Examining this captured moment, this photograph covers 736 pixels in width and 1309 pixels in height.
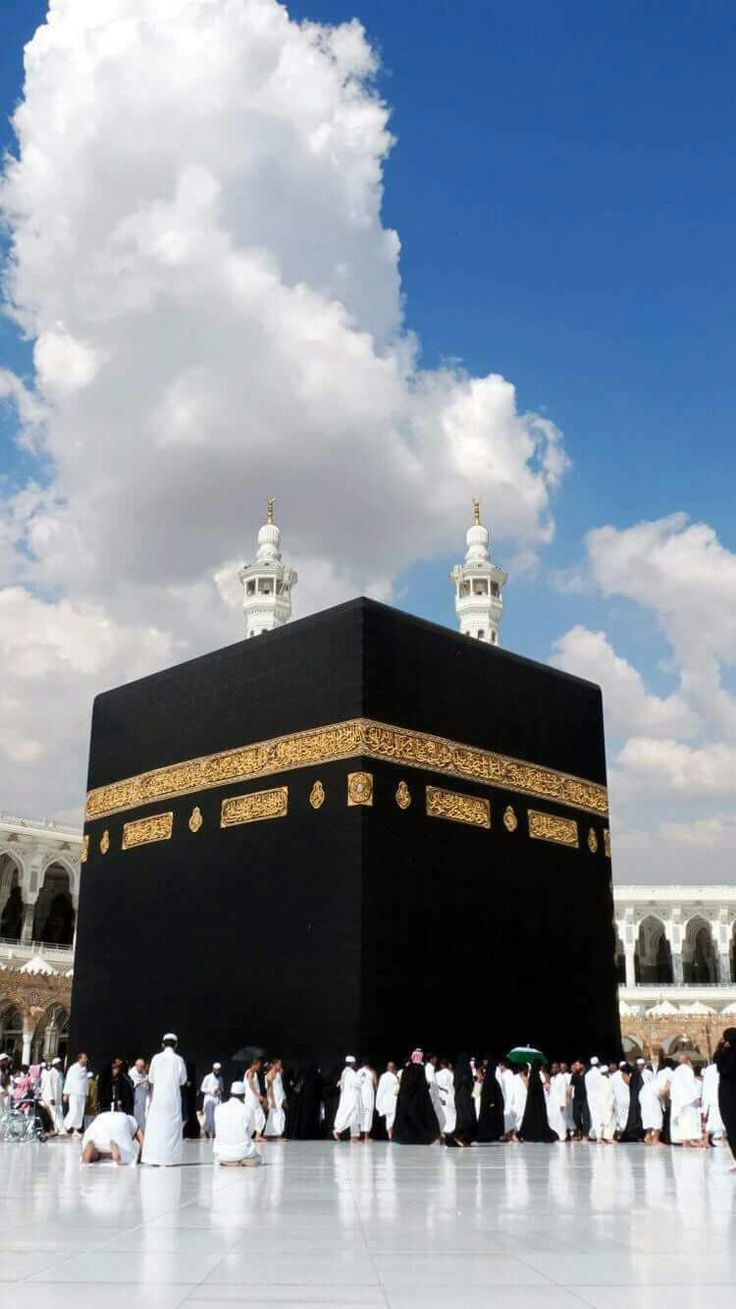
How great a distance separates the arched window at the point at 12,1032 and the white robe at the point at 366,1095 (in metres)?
17.2

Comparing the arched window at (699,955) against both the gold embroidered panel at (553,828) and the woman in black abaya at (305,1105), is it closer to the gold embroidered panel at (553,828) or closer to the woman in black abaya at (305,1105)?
the gold embroidered panel at (553,828)

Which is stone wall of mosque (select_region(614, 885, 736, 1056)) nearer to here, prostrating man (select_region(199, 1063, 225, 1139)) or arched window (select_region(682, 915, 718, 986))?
arched window (select_region(682, 915, 718, 986))

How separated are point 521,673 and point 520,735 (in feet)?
1.86

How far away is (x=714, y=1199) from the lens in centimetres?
431

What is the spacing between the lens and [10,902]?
32312mm

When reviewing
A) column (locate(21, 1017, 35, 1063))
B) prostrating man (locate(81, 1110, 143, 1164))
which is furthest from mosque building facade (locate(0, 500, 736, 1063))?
prostrating man (locate(81, 1110, 143, 1164))

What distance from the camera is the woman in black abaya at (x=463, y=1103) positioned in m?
7.93

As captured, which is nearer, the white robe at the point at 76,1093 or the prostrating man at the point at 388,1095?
the prostrating man at the point at 388,1095

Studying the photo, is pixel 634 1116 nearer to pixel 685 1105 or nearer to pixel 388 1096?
pixel 685 1105

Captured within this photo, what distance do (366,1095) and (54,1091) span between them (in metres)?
3.51

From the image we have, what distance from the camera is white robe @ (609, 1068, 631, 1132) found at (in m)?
9.28

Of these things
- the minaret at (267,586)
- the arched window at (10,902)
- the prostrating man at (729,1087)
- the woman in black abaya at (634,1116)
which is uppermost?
the minaret at (267,586)

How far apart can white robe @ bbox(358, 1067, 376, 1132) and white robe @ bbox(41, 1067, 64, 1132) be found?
316 cm

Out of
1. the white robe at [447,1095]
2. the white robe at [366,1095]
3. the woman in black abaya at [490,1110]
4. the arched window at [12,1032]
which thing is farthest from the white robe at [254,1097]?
the arched window at [12,1032]
